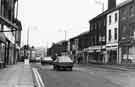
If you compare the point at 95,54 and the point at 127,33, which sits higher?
the point at 127,33

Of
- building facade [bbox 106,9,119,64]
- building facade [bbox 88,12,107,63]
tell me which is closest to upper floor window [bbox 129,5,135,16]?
building facade [bbox 106,9,119,64]

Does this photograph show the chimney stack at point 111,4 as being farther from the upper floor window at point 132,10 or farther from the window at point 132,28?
the window at point 132,28

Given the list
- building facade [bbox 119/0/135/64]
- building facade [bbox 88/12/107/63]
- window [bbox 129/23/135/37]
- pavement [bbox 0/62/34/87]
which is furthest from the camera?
building facade [bbox 88/12/107/63]

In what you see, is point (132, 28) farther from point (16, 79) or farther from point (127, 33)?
point (16, 79)

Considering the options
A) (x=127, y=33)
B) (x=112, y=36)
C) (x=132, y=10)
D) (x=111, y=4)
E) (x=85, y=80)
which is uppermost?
(x=111, y=4)

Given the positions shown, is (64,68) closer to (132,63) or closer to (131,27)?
(132,63)

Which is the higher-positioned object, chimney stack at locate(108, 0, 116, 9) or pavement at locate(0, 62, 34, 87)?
chimney stack at locate(108, 0, 116, 9)

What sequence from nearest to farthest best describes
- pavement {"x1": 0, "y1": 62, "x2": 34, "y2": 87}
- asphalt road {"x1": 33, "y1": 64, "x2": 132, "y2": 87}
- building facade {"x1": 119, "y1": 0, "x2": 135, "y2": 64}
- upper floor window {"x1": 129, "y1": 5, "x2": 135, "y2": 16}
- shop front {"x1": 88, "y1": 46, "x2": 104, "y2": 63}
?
pavement {"x1": 0, "y1": 62, "x2": 34, "y2": 87}
asphalt road {"x1": 33, "y1": 64, "x2": 132, "y2": 87}
building facade {"x1": 119, "y1": 0, "x2": 135, "y2": 64}
upper floor window {"x1": 129, "y1": 5, "x2": 135, "y2": 16}
shop front {"x1": 88, "y1": 46, "x2": 104, "y2": 63}

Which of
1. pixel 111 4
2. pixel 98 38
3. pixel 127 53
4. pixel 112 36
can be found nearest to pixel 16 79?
pixel 127 53

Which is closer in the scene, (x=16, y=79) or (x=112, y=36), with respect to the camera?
(x=16, y=79)

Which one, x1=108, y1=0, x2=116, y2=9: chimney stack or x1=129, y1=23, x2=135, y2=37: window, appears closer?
x1=129, y1=23, x2=135, y2=37: window

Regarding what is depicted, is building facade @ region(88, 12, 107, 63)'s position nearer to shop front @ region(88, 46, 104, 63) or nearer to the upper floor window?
shop front @ region(88, 46, 104, 63)

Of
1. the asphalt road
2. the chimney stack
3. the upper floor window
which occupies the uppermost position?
the chimney stack

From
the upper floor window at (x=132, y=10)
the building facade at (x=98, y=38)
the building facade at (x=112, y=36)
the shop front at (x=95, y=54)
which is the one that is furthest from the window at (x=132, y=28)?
the shop front at (x=95, y=54)
